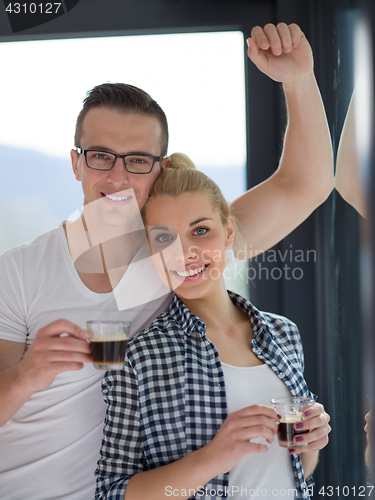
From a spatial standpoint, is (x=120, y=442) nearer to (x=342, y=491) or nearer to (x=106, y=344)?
(x=106, y=344)

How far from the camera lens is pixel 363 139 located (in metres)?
0.91

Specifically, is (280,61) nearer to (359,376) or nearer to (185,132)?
(185,132)

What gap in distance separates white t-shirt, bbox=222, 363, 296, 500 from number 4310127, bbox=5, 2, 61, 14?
1492 millimetres

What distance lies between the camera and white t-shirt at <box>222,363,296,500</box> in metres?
1.23

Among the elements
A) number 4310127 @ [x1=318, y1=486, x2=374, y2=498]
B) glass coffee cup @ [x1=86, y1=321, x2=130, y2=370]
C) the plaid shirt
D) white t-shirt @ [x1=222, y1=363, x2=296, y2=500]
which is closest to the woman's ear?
the plaid shirt

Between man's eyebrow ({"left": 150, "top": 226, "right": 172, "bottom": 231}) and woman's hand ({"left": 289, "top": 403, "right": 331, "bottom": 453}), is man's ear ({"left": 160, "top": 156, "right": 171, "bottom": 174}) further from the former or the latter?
woman's hand ({"left": 289, "top": 403, "right": 331, "bottom": 453})

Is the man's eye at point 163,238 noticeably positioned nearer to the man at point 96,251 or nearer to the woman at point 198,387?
the woman at point 198,387

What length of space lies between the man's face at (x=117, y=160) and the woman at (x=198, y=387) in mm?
90

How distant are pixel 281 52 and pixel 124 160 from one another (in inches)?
23.0

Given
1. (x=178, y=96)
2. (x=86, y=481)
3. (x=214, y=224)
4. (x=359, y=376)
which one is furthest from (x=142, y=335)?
(x=178, y=96)

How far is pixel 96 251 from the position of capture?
5.27 feet

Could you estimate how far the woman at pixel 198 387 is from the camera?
114cm

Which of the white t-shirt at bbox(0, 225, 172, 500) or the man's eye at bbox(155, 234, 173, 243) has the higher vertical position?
the man's eye at bbox(155, 234, 173, 243)

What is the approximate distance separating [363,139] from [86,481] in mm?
1220
